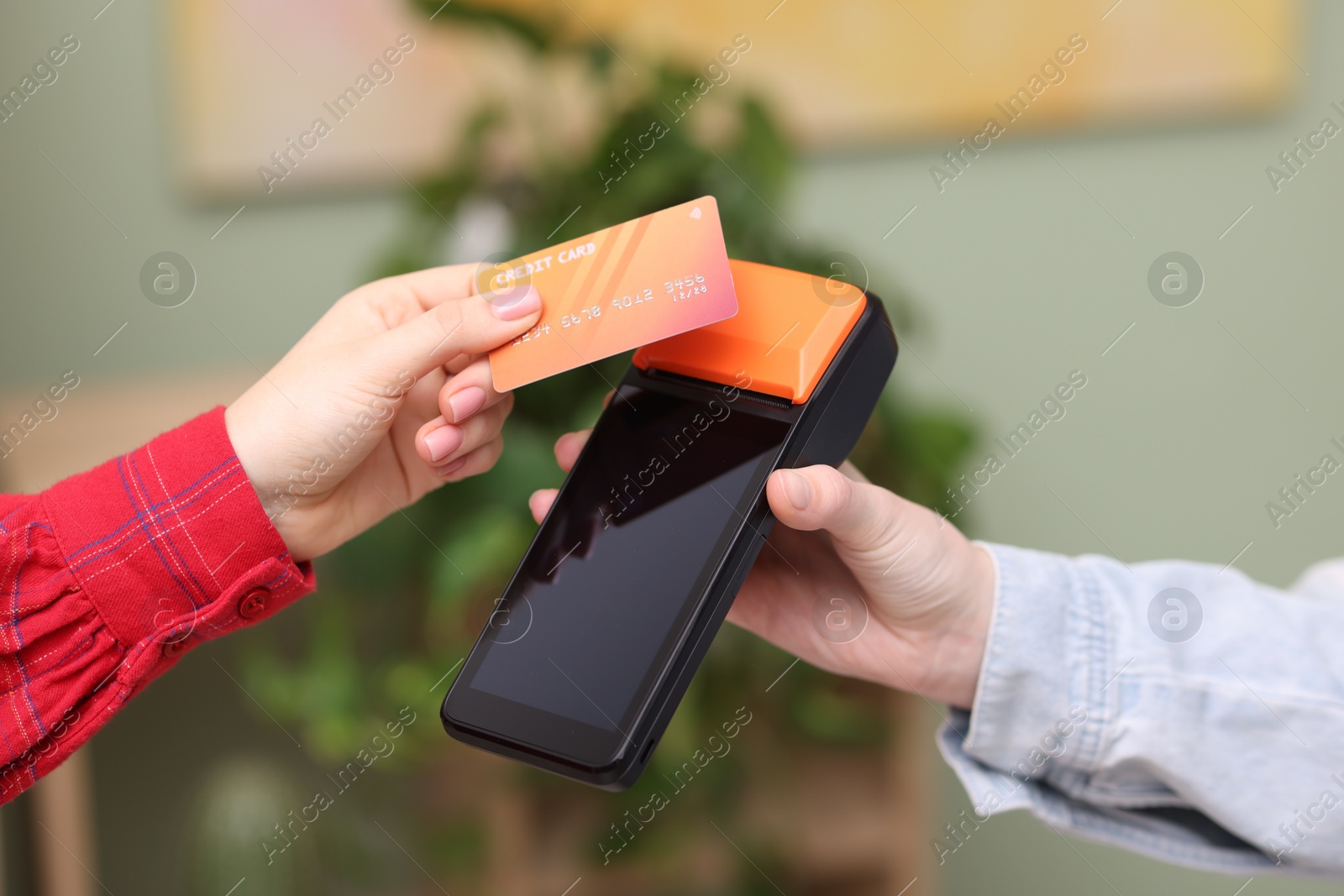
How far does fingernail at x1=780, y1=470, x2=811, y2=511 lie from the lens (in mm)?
454

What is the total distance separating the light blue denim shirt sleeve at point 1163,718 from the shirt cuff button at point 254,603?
413 mm

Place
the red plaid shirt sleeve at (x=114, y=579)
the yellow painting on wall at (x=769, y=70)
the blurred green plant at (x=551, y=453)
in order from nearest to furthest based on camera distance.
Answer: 1. the red plaid shirt sleeve at (x=114, y=579)
2. the blurred green plant at (x=551, y=453)
3. the yellow painting on wall at (x=769, y=70)

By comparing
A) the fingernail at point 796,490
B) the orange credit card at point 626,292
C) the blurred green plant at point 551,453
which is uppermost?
the orange credit card at point 626,292

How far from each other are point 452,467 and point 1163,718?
1.45 feet

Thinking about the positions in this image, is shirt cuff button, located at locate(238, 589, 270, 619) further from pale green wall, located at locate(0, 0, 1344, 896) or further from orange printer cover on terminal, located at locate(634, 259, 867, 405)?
pale green wall, located at locate(0, 0, 1344, 896)

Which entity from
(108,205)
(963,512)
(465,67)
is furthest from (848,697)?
(108,205)

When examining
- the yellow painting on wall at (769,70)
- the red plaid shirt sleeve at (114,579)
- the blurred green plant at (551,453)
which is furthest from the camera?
the yellow painting on wall at (769,70)

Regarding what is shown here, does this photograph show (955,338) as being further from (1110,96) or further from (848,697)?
(848,697)

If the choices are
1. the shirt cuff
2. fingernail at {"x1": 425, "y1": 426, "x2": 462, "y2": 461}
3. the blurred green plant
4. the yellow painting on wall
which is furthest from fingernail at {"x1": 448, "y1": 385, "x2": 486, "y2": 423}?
the yellow painting on wall

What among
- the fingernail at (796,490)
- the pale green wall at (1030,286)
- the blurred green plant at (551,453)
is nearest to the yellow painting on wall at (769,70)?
the pale green wall at (1030,286)

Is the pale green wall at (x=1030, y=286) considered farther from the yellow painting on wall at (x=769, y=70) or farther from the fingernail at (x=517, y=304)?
the fingernail at (x=517, y=304)

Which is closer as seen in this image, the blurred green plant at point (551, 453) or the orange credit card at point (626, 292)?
the orange credit card at point (626, 292)

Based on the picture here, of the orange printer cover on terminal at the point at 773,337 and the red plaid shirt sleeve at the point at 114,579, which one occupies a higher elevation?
the orange printer cover on terminal at the point at 773,337

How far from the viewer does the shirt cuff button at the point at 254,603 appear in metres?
0.49
